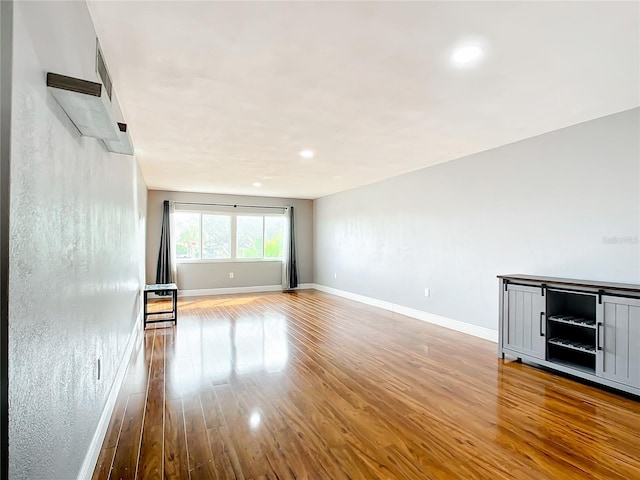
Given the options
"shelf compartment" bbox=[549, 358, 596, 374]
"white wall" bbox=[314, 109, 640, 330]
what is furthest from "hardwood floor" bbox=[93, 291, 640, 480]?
"white wall" bbox=[314, 109, 640, 330]

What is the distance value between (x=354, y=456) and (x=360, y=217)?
5358mm

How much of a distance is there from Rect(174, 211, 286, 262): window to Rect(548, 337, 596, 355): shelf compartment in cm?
636

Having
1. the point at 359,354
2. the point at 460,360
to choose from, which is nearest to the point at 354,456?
the point at 359,354

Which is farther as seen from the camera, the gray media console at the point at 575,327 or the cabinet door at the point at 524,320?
the cabinet door at the point at 524,320

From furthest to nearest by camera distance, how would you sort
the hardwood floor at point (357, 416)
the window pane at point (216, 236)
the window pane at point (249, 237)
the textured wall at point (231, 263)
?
1. the window pane at point (249, 237)
2. the window pane at point (216, 236)
3. the textured wall at point (231, 263)
4. the hardwood floor at point (357, 416)

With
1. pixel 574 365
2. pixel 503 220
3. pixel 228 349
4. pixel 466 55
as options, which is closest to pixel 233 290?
pixel 228 349

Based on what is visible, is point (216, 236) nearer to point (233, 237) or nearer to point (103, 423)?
point (233, 237)

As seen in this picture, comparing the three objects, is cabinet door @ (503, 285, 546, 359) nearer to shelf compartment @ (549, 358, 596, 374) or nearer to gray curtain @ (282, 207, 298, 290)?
shelf compartment @ (549, 358, 596, 374)

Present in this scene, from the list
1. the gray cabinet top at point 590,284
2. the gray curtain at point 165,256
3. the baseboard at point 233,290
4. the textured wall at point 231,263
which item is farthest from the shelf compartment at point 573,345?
the gray curtain at point 165,256

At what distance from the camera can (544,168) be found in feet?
12.3

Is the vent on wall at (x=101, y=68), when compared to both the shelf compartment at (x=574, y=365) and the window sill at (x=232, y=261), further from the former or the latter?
the window sill at (x=232, y=261)

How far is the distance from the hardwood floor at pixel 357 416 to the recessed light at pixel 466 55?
92.6 inches

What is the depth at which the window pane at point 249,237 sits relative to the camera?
8.35m

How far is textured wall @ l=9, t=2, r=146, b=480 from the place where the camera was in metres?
0.98
